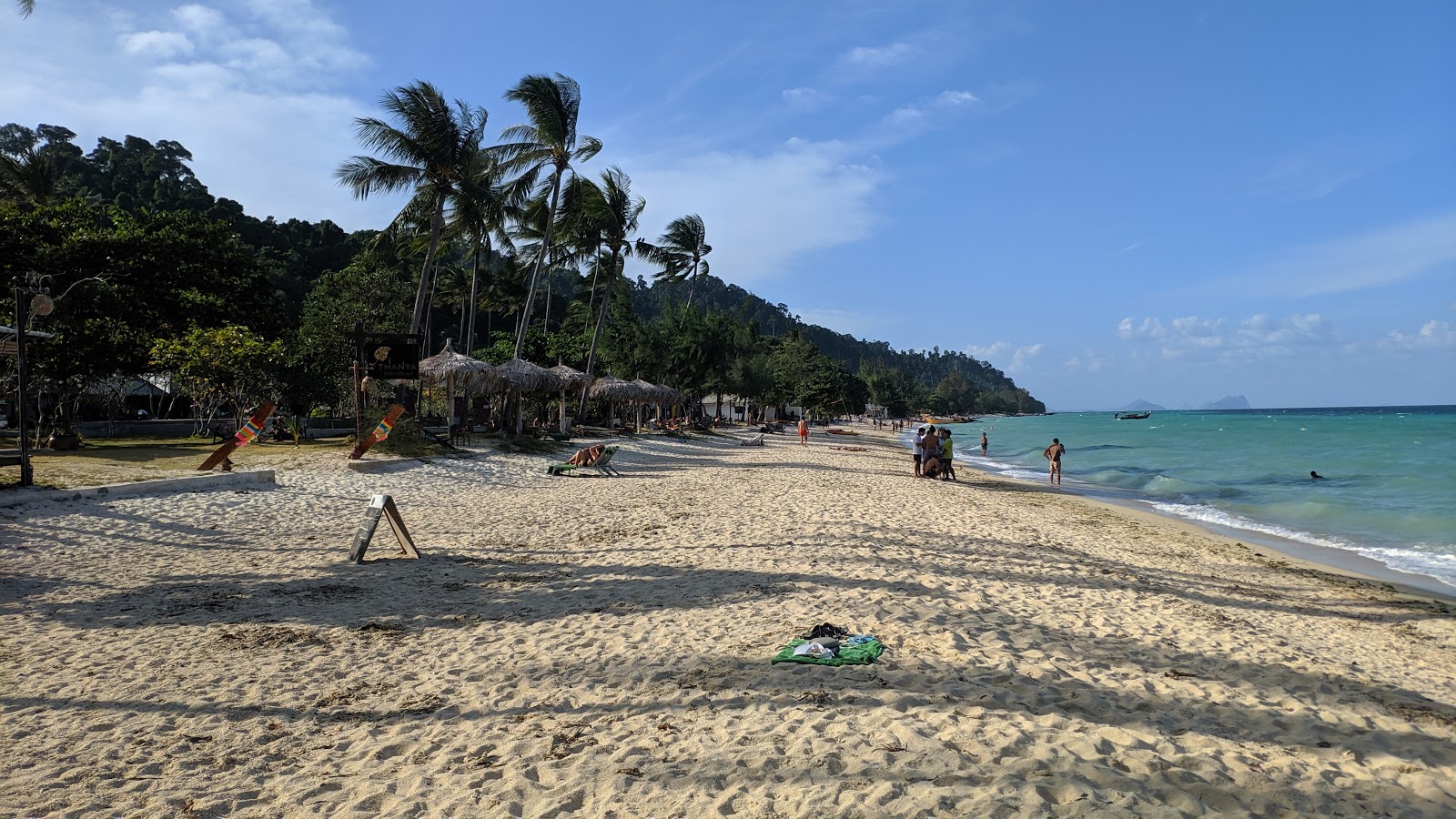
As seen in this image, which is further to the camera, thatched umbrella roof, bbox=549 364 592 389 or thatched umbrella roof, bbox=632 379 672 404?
thatched umbrella roof, bbox=632 379 672 404

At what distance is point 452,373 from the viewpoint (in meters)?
17.6

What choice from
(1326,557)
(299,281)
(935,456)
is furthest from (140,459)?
(299,281)

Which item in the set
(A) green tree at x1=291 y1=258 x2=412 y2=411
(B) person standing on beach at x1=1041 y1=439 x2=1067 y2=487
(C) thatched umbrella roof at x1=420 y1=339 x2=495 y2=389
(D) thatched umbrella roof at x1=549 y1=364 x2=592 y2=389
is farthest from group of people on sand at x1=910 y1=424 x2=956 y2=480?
(A) green tree at x1=291 y1=258 x2=412 y2=411

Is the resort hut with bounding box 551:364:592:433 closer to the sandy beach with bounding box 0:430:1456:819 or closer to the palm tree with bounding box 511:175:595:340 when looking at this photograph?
the palm tree with bounding box 511:175:595:340

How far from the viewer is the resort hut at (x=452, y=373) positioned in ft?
57.8

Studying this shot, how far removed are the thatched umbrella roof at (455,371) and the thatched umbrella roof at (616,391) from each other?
9279 millimetres

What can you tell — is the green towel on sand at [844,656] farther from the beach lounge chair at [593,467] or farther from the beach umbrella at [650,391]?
the beach umbrella at [650,391]

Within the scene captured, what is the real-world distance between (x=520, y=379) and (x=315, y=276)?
35.3 metres

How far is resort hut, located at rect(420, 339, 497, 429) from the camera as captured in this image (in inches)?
693

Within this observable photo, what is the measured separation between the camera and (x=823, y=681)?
4.15 meters

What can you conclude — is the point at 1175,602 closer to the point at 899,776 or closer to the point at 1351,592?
the point at 1351,592

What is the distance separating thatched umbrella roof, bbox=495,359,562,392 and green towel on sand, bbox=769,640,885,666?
1625 cm

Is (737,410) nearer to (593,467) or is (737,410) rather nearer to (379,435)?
(593,467)

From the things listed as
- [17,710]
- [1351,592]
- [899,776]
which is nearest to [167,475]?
[17,710]
